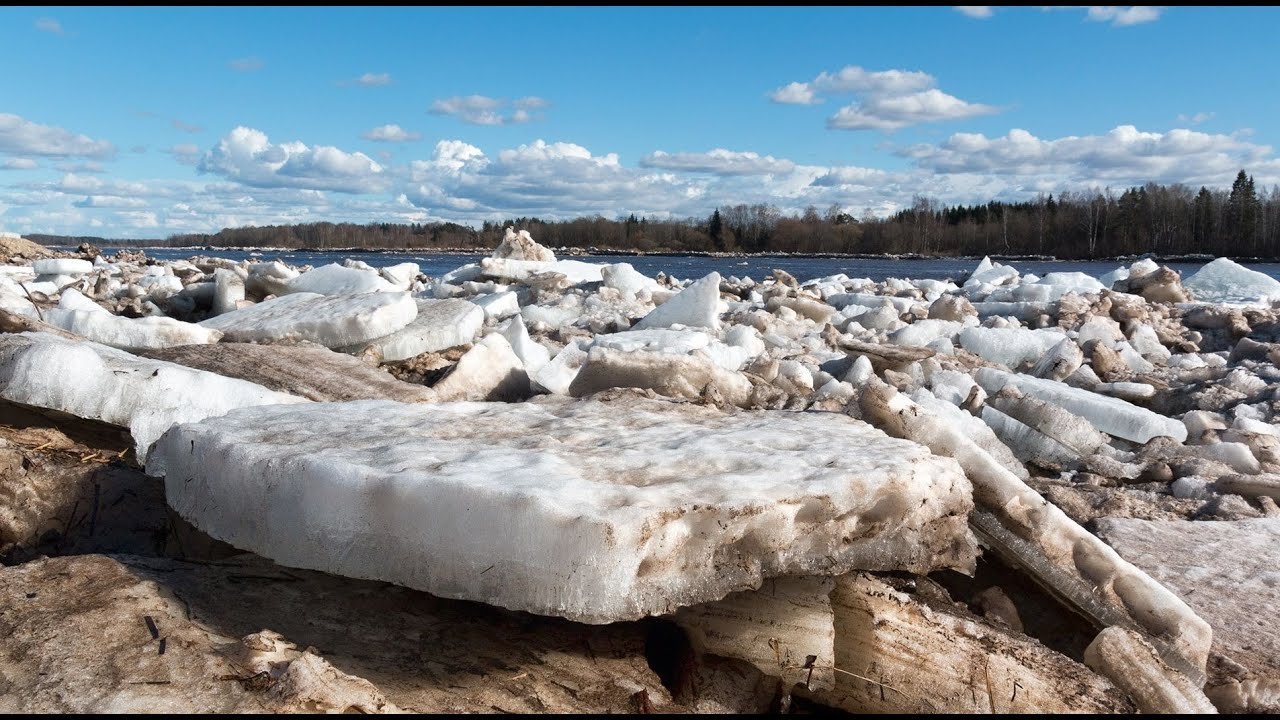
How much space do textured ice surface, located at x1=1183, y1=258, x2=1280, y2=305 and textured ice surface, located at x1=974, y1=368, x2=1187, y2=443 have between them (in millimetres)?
7537

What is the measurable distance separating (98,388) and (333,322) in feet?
5.60

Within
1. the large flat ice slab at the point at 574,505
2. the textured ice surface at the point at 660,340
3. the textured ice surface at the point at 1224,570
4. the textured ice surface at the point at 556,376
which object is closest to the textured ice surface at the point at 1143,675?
the textured ice surface at the point at 1224,570

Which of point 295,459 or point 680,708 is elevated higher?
point 295,459

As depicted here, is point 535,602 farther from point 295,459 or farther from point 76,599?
point 76,599

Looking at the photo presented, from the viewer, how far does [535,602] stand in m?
1.68

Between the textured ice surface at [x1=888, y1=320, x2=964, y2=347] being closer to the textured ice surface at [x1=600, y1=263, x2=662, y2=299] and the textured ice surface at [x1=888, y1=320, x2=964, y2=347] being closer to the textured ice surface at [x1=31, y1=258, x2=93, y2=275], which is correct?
the textured ice surface at [x1=600, y1=263, x2=662, y2=299]

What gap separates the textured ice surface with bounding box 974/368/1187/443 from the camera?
14.2ft

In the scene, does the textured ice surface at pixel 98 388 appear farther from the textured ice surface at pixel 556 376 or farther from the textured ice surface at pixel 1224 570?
the textured ice surface at pixel 1224 570

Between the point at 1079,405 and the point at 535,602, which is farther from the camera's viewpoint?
the point at 1079,405

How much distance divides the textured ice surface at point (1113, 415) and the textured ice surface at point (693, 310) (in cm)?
262

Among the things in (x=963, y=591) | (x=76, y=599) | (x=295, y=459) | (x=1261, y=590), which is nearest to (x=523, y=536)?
(x=295, y=459)

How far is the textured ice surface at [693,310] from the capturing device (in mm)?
7082

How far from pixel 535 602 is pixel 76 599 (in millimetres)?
954

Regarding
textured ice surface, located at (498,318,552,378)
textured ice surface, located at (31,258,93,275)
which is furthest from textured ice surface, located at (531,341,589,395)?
textured ice surface, located at (31,258,93,275)
